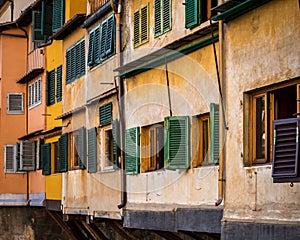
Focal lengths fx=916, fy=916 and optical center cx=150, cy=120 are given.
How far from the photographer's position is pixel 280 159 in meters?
10.4

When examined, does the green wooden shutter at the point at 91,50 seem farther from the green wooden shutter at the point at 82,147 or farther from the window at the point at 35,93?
the window at the point at 35,93

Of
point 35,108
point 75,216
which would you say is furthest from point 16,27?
point 75,216

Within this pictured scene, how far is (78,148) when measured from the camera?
22.8 metres

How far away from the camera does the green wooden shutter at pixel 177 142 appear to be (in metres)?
14.6

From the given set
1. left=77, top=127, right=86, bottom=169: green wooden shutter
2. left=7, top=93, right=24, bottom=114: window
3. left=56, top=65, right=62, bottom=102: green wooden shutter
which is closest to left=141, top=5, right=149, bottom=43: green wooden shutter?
left=77, top=127, right=86, bottom=169: green wooden shutter

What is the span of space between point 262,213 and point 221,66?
92.5 inches

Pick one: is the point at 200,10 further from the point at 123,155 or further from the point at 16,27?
the point at 16,27

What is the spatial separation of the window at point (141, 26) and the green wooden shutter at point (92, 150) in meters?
3.89

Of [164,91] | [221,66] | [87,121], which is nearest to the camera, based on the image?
[221,66]

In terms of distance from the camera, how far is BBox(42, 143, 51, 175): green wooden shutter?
87.7 ft

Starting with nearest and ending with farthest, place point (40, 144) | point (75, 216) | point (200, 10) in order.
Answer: point (200, 10) < point (75, 216) < point (40, 144)

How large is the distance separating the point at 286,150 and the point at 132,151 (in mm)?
7657

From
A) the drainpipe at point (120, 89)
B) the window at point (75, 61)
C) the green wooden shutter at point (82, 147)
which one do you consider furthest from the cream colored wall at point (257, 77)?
the window at point (75, 61)

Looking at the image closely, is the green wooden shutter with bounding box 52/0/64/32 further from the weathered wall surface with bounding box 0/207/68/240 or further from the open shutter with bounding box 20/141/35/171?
the weathered wall surface with bounding box 0/207/68/240
